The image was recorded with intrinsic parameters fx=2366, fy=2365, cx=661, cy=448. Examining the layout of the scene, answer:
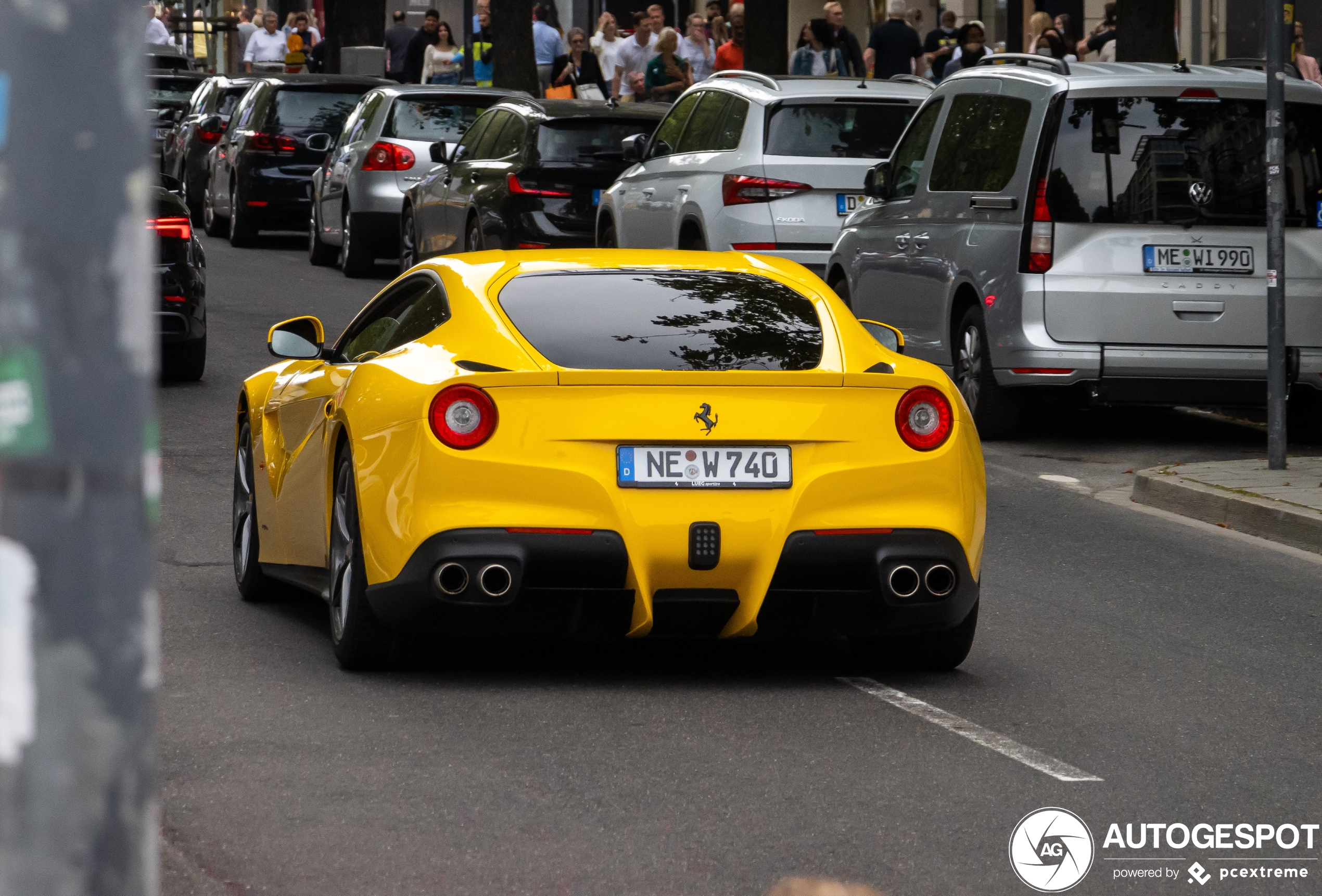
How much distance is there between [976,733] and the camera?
6465 millimetres

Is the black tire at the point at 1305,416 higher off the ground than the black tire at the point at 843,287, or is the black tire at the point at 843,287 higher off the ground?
the black tire at the point at 843,287

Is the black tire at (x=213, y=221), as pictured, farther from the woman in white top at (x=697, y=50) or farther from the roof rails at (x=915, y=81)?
the roof rails at (x=915, y=81)

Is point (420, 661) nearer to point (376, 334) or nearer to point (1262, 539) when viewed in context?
point (376, 334)

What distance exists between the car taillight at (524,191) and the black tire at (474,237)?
51 cm

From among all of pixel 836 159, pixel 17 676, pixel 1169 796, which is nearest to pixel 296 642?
pixel 1169 796

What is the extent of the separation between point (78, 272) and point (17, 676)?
13.5 inches

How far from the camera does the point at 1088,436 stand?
13.6 metres

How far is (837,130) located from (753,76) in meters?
1.13

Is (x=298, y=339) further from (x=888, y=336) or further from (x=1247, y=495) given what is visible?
(x=1247, y=495)

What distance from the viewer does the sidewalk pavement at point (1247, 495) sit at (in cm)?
1024

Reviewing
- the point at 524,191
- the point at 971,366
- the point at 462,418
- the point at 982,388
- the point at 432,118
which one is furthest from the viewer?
the point at 432,118

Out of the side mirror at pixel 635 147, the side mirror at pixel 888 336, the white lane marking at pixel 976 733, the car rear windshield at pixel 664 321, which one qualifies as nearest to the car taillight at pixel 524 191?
the side mirror at pixel 635 147

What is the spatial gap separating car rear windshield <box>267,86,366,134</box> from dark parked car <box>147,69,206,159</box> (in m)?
9.89

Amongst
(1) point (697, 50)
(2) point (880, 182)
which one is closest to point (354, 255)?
(2) point (880, 182)
